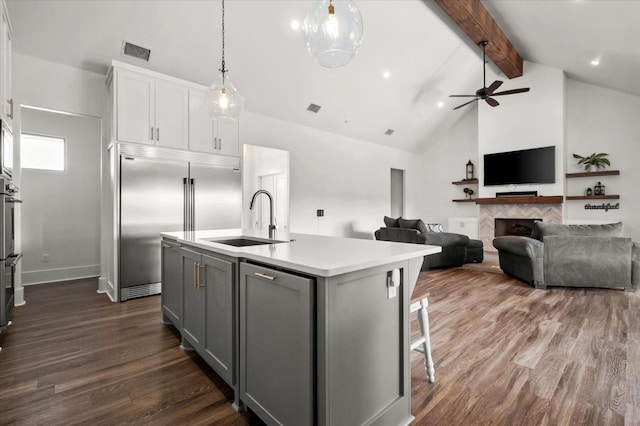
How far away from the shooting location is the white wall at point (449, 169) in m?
8.56

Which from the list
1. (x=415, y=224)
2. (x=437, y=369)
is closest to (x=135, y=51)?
(x=437, y=369)

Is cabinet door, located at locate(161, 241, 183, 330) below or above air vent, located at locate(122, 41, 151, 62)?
below

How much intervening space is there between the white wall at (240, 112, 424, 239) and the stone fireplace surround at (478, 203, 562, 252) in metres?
2.29

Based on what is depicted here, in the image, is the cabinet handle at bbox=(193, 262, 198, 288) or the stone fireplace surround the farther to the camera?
the stone fireplace surround

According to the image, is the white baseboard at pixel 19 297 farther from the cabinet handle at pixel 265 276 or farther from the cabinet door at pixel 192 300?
the cabinet handle at pixel 265 276

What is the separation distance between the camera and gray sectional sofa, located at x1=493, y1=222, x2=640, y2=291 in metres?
3.85

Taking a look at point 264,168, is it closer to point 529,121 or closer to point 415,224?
point 415,224

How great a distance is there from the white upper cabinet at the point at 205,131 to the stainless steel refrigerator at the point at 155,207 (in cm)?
26

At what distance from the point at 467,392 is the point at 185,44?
4.51 meters

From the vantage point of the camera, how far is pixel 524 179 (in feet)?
22.9

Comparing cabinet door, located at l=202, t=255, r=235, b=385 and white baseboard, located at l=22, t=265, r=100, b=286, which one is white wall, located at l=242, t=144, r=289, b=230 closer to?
white baseboard, located at l=22, t=265, r=100, b=286

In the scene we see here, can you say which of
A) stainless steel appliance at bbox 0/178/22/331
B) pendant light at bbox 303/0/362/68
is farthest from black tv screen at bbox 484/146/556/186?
stainless steel appliance at bbox 0/178/22/331

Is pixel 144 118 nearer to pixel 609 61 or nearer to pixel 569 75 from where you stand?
pixel 609 61

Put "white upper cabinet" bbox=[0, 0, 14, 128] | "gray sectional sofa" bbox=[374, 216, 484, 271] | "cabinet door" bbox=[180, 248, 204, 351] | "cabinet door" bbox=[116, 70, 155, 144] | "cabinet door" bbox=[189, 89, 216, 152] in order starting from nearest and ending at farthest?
"cabinet door" bbox=[180, 248, 204, 351]
"white upper cabinet" bbox=[0, 0, 14, 128]
"cabinet door" bbox=[116, 70, 155, 144]
"cabinet door" bbox=[189, 89, 216, 152]
"gray sectional sofa" bbox=[374, 216, 484, 271]
